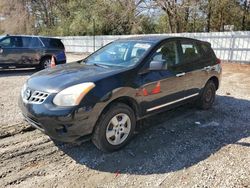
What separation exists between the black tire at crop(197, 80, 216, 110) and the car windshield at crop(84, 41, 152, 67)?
198 centimetres

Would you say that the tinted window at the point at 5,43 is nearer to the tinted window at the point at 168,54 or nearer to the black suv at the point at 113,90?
the black suv at the point at 113,90

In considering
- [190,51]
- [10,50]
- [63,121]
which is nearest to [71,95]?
[63,121]

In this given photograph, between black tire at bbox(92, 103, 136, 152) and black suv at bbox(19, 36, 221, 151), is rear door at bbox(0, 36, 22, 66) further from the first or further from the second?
black tire at bbox(92, 103, 136, 152)

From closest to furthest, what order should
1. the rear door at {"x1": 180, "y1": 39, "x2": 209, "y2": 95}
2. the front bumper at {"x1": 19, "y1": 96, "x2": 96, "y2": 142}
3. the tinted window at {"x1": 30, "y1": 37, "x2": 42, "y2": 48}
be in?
the front bumper at {"x1": 19, "y1": 96, "x2": 96, "y2": 142}, the rear door at {"x1": 180, "y1": 39, "x2": 209, "y2": 95}, the tinted window at {"x1": 30, "y1": 37, "x2": 42, "y2": 48}

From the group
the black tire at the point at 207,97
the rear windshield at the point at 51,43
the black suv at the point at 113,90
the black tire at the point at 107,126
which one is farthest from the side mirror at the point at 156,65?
the rear windshield at the point at 51,43

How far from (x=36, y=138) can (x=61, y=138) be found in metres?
1.03

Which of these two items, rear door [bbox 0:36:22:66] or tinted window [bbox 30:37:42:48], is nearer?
rear door [bbox 0:36:22:66]

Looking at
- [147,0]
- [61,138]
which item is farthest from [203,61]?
[147,0]

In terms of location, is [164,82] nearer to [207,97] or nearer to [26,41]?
[207,97]

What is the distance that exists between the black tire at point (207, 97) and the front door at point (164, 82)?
2.89 ft

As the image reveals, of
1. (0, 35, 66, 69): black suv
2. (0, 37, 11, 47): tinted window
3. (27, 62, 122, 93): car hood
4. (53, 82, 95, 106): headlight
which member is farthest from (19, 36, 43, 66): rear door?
(53, 82, 95, 106): headlight

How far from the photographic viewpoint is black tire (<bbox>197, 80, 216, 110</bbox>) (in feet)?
19.0

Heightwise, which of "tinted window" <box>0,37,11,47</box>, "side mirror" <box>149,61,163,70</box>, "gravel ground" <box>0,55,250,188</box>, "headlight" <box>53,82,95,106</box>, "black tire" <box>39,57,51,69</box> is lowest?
"gravel ground" <box>0,55,250,188</box>

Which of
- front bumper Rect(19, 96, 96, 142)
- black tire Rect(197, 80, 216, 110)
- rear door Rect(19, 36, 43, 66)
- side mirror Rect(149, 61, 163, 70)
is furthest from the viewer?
rear door Rect(19, 36, 43, 66)
